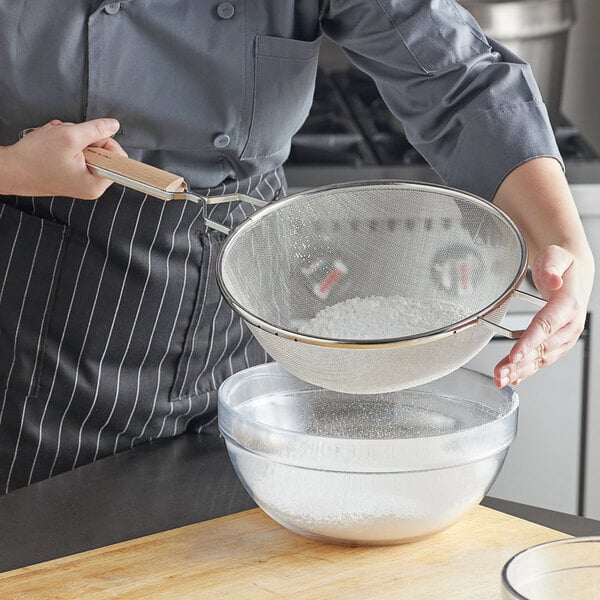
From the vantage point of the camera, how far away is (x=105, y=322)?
1.26 metres

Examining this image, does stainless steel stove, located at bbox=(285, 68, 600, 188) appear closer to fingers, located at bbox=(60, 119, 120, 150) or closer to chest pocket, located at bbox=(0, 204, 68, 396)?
chest pocket, located at bbox=(0, 204, 68, 396)

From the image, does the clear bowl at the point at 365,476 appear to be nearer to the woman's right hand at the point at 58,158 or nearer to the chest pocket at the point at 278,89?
the woman's right hand at the point at 58,158

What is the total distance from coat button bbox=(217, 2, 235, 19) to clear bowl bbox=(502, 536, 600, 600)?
25.6 inches

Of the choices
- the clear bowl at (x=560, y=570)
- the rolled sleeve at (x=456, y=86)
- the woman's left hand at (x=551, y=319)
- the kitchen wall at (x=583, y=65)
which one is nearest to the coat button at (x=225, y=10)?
the rolled sleeve at (x=456, y=86)

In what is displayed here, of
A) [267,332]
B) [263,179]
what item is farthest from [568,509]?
[267,332]

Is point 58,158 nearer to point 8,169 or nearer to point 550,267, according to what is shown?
point 8,169

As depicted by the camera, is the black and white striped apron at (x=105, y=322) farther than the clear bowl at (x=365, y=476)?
Yes

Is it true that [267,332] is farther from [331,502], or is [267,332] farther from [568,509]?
[568,509]

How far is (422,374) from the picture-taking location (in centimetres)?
93

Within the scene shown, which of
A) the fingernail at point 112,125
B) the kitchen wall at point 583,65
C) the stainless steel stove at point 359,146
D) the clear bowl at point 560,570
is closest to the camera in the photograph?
the clear bowl at point 560,570

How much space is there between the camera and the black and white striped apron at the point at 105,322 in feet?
4.05

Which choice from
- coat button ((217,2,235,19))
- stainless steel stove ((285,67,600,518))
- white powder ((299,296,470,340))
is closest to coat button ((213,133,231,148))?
coat button ((217,2,235,19))

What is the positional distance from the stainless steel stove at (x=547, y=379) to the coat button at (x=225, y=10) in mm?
660

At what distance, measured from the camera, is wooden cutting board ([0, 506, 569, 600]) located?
2.78 feet
